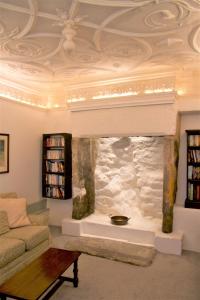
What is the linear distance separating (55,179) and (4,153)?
3.81 feet

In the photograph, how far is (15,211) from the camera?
12.2 feet

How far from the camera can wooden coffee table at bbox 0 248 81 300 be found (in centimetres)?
217

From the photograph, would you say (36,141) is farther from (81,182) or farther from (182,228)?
(182,228)

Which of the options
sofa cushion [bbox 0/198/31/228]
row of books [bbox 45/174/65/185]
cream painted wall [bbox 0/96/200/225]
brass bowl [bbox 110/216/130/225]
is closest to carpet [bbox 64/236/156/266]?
brass bowl [bbox 110/216/130/225]

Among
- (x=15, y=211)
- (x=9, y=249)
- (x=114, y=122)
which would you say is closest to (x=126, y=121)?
(x=114, y=122)

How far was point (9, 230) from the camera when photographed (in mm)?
3559

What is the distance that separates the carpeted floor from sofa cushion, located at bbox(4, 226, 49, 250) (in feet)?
2.01

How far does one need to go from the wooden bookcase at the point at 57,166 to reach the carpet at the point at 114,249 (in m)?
1.01

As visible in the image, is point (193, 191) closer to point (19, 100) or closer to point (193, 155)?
point (193, 155)

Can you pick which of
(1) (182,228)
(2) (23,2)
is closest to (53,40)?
(2) (23,2)

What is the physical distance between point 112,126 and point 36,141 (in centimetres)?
170

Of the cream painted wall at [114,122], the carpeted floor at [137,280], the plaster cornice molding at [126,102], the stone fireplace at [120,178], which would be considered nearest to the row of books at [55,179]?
the stone fireplace at [120,178]

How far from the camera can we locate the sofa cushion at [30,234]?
3338 millimetres

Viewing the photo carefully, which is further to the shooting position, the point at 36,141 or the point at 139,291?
the point at 36,141
